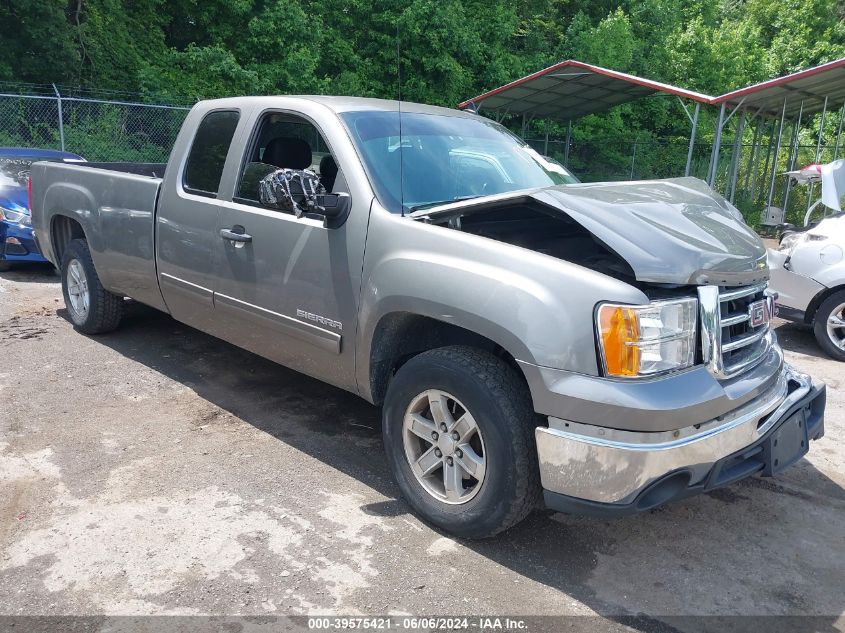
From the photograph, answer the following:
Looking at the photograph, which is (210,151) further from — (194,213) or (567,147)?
(567,147)

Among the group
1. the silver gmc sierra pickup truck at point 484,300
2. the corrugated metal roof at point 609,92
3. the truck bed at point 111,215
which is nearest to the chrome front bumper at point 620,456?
the silver gmc sierra pickup truck at point 484,300

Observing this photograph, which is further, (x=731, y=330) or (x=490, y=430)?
(x=731, y=330)

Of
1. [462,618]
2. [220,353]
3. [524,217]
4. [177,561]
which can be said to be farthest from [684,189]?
[220,353]

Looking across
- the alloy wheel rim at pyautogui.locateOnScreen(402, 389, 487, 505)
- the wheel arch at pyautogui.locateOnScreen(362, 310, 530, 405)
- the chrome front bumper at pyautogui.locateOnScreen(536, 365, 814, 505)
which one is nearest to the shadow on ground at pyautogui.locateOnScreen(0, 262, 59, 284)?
the wheel arch at pyautogui.locateOnScreen(362, 310, 530, 405)

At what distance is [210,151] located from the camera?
15.5 feet

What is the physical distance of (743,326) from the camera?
3.27 metres

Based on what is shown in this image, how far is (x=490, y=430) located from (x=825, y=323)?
198 inches

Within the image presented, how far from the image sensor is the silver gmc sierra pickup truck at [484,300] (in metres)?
2.81

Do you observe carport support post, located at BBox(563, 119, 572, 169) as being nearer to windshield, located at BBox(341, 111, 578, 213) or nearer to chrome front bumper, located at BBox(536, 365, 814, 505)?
windshield, located at BBox(341, 111, 578, 213)

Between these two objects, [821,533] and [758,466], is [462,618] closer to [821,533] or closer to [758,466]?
[758,466]

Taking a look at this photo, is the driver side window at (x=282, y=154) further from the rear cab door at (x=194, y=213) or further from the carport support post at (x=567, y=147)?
the carport support post at (x=567, y=147)

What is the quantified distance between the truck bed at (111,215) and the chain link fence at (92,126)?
8.69m

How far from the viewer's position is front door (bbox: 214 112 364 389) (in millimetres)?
3758

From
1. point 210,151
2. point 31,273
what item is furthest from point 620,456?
→ point 31,273
